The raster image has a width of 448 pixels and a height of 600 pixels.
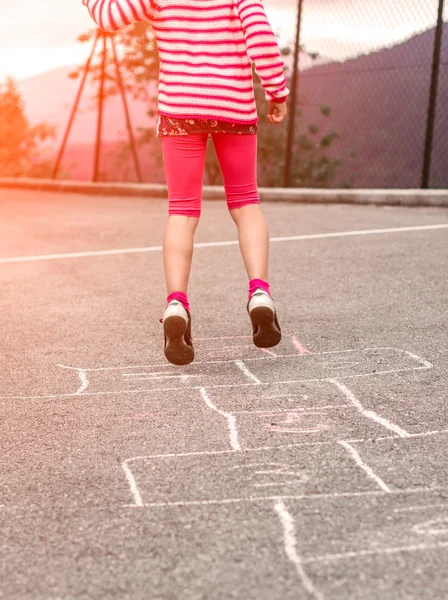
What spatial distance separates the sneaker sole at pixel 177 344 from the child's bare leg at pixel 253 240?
459 millimetres

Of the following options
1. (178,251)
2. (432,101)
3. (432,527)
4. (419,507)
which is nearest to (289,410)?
(419,507)

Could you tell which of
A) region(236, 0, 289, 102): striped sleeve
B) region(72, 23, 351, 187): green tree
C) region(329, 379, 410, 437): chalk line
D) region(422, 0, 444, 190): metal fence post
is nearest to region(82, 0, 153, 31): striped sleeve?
region(236, 0, 289, 102): striped sleeve

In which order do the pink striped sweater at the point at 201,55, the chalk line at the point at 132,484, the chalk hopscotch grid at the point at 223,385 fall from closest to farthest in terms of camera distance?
the chalk line at the point at 132,484, the chalk hopscotch grid at the point at 223,385, the pink striped sweater at the point at 201,55

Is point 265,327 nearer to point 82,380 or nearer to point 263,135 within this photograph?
point 82,380

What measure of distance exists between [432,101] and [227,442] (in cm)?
842

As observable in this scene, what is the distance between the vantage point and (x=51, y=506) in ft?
7.98

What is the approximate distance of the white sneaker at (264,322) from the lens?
12.5ft

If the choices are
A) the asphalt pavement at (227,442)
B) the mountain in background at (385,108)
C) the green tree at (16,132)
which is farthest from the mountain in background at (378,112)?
the green tree at (16,132)

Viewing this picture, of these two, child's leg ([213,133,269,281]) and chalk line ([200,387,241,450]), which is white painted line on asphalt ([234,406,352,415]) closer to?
chalk line ([200,387,241,450])

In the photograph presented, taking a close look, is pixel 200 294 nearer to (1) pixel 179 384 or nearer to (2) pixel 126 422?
(1) pixel 179 384

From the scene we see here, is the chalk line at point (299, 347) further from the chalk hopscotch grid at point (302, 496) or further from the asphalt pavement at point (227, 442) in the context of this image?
the chalk hopscotch grid at point (302, 496)

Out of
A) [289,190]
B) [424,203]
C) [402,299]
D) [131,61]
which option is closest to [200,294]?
[402,299]

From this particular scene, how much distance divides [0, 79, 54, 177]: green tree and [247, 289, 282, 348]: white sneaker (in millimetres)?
37522

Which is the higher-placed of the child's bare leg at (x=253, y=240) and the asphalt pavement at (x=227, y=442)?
the child's bare leg at (x=253, y=240)
